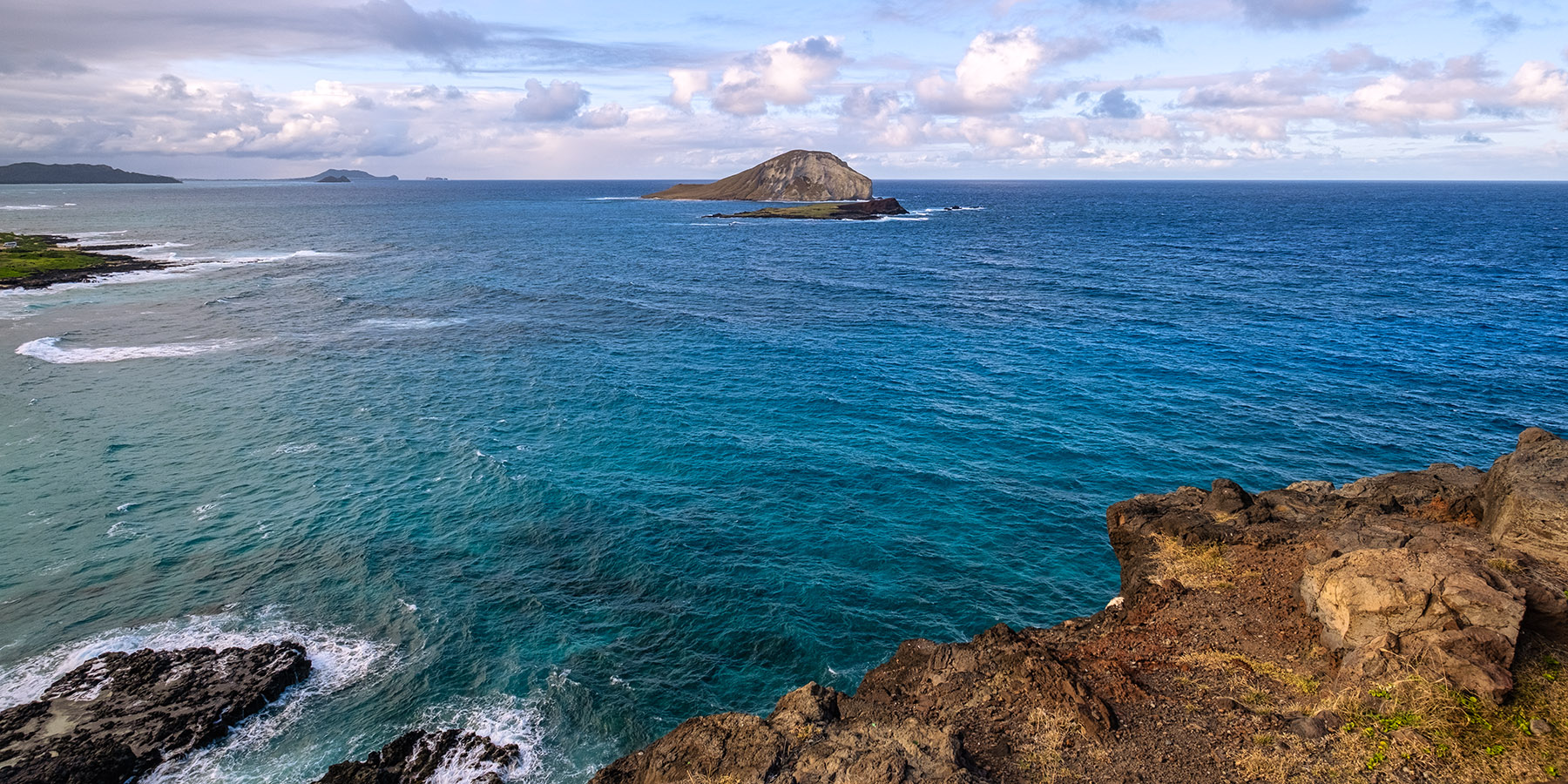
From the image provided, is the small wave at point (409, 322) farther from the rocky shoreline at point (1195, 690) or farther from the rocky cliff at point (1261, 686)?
the rocky cliff at point (1261, 686)

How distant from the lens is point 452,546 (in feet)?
108

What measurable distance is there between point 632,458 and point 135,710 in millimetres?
22374

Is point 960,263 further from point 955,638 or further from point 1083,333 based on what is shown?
point 955,638

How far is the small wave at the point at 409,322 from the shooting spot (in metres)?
71.0

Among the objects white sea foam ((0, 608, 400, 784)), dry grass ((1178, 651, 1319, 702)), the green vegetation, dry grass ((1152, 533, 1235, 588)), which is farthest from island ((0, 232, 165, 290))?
dry grass ((1178, 651, 1319, 702))

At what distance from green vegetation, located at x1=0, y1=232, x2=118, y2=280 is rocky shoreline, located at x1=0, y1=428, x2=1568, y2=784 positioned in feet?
317

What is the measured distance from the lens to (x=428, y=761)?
21.4 metres

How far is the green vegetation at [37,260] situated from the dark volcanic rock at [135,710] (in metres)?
93.1

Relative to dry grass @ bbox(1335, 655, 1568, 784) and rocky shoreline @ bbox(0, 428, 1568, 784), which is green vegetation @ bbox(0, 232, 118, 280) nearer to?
rocky shoreline @ bbox(0, 428, 1568, 784)

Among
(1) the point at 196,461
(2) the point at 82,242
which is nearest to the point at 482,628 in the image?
(1) the point at 196,461

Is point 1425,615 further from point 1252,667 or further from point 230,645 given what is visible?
point 230,645

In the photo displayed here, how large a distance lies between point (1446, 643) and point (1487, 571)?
119 inches

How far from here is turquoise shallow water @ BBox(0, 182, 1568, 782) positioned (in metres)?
26.2

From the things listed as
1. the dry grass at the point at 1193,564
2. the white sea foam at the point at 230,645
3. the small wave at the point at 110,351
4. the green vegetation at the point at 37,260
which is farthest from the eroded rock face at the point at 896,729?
the green vegetation at the point at 37,260
